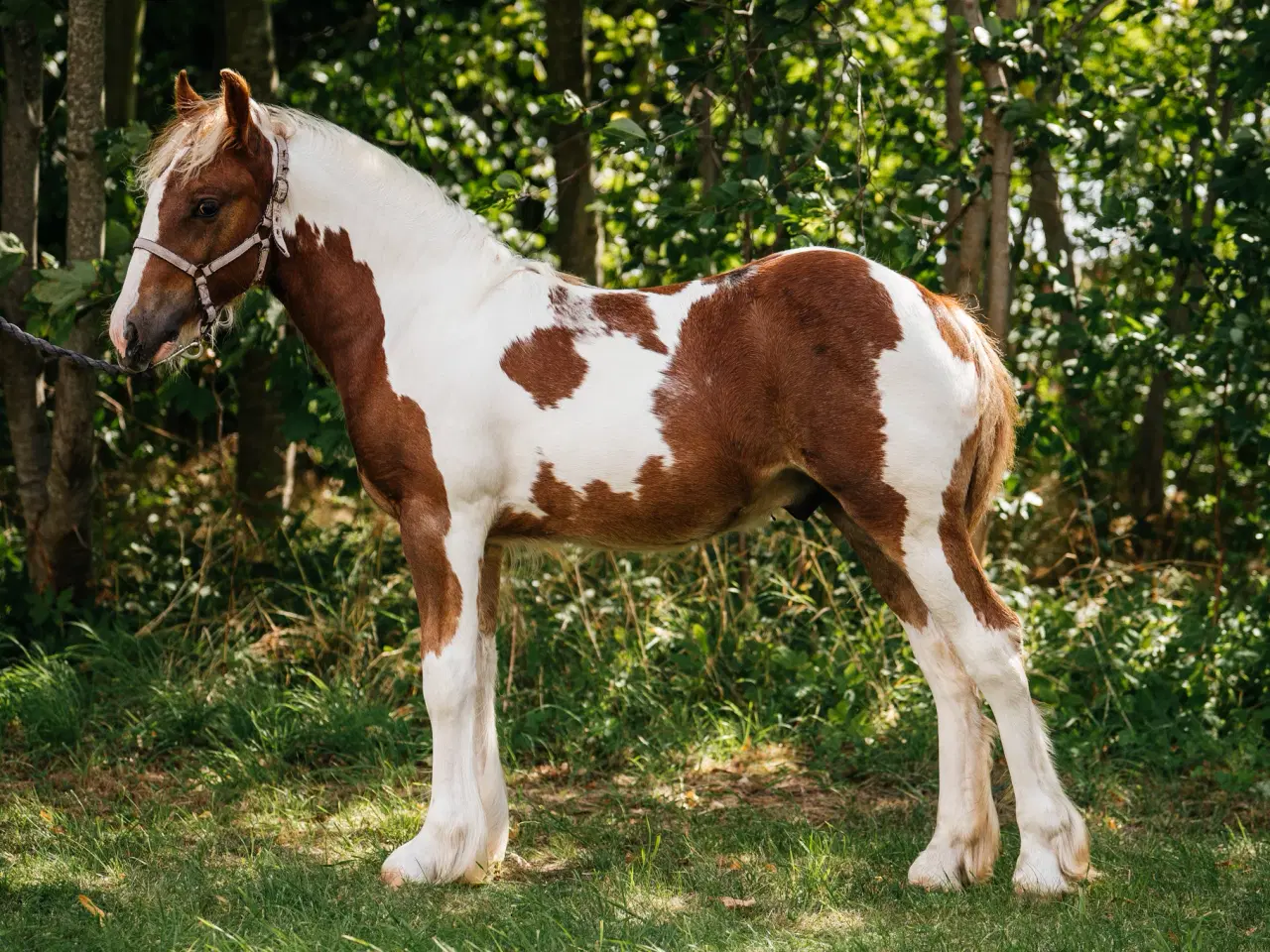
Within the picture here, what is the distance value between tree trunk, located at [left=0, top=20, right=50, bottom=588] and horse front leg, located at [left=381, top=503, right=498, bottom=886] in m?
3.54

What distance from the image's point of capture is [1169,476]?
29.0 feet

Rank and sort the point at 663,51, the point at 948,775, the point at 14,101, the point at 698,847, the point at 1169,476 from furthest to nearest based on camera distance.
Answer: the point at 1169,476 < the point at 14,101 < the point at 663,51 < the point at 698,847 < the point at 948,775

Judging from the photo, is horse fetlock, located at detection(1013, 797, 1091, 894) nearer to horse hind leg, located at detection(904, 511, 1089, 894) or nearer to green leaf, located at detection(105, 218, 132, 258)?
horse hind leg, located at detection(904, 511, 1089, 894)

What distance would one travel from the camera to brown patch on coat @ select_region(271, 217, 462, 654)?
3.81 meters

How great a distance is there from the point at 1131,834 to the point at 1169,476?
5020 mm

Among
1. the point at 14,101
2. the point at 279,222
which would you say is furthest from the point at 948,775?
the point at 14,101

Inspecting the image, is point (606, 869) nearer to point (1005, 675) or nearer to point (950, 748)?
point (950, 748)

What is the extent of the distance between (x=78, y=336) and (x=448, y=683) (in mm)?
3537

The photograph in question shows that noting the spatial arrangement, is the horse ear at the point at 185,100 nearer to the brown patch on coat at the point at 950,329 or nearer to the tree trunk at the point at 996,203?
the brown patch on coat at the point at 950,329

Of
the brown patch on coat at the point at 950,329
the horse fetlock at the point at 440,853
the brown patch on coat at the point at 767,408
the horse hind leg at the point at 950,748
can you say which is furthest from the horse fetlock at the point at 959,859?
the brown patch on coat at the point at 950,329

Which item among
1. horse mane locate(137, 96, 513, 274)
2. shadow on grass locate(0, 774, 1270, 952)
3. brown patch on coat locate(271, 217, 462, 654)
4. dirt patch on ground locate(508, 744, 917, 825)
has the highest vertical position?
horse mane locate(137, 96, 513, 274)

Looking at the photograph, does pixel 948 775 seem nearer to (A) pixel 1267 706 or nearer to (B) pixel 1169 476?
(A) pixel 1267 706

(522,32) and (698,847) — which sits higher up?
(522,32)

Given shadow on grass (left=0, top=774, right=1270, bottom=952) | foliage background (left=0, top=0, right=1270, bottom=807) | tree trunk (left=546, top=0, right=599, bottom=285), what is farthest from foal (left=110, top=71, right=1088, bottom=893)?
tree trunk (left=546, top=0, right=599, bottom=285)
